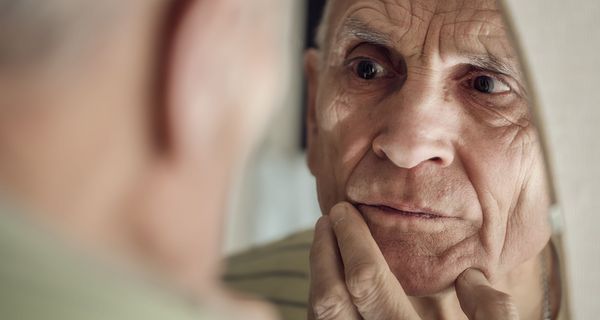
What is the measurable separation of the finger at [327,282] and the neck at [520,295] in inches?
1.4

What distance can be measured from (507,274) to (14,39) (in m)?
0.27

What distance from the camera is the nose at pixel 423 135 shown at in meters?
0.38

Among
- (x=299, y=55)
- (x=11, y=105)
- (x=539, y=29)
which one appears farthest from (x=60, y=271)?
(x=539, y=29)

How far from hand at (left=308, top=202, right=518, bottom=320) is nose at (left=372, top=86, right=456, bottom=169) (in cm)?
4

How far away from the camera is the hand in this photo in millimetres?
374

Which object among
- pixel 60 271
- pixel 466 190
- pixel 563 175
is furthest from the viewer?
pixel 563 175

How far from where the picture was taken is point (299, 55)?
40cm

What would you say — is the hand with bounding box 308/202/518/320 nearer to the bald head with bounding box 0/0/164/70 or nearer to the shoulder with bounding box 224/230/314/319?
the shoulder with bounding box 224/230/314/319

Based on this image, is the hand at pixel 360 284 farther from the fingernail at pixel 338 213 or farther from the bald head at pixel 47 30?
the bald head at pixel 47 30

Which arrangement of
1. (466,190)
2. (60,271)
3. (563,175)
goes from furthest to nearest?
(563,175) → (466,190) → (60,271)

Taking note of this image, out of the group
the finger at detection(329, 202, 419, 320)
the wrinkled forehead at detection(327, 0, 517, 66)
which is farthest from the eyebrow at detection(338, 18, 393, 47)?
the finger at detection(329, 202, 419, 320)

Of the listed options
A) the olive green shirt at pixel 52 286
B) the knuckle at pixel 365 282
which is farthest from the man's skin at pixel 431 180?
the olive green shirt at pixel 52 286

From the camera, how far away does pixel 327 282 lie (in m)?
0.39

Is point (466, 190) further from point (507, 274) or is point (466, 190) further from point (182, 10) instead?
point (182, 10)
